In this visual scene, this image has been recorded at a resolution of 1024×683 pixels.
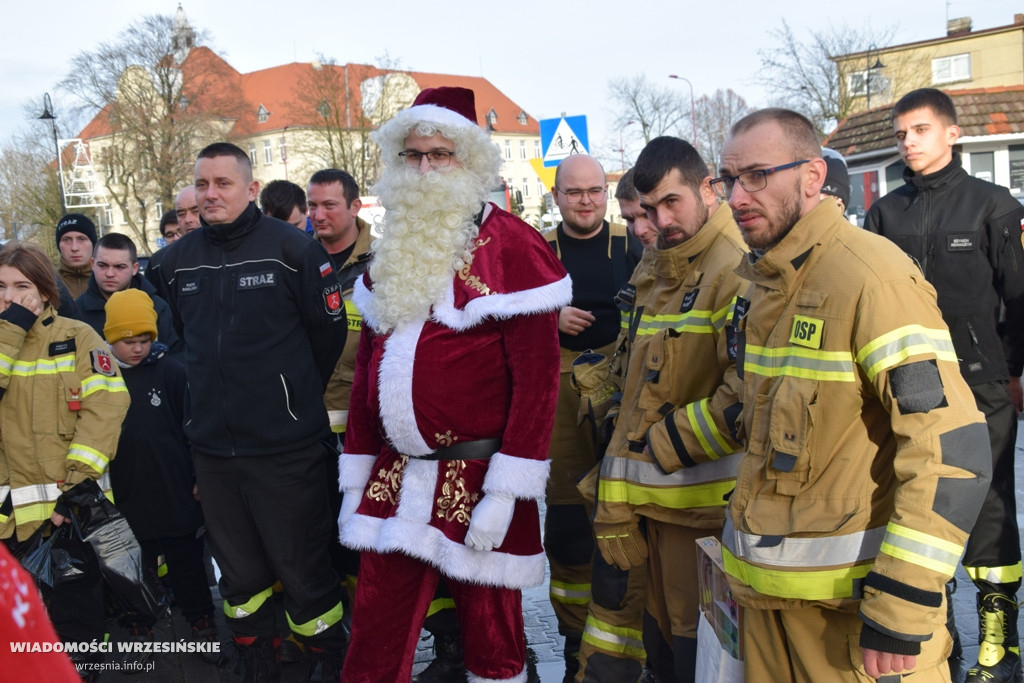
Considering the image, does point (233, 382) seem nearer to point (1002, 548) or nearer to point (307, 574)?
point (307, 574)

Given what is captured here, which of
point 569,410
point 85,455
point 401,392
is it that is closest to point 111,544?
point 85,455

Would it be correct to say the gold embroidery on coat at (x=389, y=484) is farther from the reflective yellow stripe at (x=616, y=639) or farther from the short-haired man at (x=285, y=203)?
the short-haired man at (x=285, y=203)

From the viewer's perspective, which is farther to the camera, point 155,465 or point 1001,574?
point 155,465

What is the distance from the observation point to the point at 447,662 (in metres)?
4.39

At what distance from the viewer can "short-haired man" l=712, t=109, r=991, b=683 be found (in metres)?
2.09

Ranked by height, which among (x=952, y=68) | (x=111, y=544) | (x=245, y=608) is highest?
(x=952, y=68)

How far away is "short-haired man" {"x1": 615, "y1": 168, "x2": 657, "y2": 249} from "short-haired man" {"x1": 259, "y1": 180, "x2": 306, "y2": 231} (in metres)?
2.66

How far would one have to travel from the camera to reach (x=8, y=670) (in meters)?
0.89

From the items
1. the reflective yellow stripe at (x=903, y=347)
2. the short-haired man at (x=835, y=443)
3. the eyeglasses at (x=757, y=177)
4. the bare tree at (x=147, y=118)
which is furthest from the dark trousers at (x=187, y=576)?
the bare tree at (x=147, y=118)

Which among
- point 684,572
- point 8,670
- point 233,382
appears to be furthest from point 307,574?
point 8,670

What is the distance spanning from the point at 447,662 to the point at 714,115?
66.1 m

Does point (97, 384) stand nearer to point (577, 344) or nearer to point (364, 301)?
point (364, 301)

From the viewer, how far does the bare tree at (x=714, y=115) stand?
59219 millimetres

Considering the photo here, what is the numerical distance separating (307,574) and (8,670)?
346 centimetres
